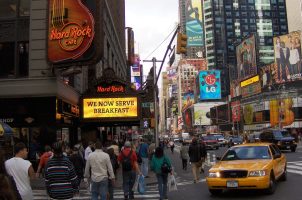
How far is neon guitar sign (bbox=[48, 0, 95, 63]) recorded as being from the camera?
1980 cm

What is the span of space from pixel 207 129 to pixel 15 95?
513 feet

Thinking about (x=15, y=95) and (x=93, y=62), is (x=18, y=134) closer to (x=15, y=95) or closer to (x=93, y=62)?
(x=15, y=95)

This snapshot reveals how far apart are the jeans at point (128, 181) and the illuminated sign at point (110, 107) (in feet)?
40.3

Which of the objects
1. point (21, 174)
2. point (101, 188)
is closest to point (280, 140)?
point (101, 188)

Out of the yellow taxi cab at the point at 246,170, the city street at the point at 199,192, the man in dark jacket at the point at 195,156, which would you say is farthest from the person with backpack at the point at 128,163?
the man in dark jacket at the point at 195,156

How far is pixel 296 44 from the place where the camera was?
327 feet

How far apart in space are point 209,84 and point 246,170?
162246mm

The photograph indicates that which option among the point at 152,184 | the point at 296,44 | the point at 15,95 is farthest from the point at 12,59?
the point at 296,44

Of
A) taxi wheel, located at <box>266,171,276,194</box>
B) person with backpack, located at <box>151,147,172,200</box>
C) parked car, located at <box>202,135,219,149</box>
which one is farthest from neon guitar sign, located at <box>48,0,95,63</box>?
parked car, located at <box>202,135,219,149</box>

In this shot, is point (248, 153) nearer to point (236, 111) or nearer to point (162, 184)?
point (162, 184)

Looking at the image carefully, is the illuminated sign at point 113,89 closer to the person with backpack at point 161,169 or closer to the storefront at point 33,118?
the storefront at point 33,118

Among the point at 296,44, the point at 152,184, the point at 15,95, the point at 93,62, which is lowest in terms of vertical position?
the point at 152,184

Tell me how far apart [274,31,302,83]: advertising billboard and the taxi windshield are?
3599 inches

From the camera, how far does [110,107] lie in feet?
82.7
